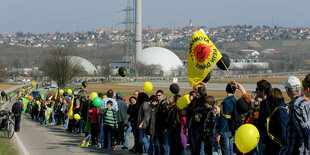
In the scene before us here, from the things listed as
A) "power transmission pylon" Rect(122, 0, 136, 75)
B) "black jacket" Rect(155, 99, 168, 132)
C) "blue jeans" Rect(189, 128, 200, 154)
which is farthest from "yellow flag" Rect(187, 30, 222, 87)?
"power transmission pylon" Rect(122, 0, 136, 75)

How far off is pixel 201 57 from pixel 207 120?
1225mm

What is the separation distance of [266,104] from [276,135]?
1.97 ft

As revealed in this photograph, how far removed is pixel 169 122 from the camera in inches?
454

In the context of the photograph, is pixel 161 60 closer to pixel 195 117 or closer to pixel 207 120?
pixel 195 117

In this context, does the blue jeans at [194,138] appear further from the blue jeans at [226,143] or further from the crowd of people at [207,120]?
the blue jeans at [226,143]

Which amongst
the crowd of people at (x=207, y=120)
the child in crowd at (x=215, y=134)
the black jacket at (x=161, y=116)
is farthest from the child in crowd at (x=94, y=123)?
the child in crowd at (x=215, y=134)

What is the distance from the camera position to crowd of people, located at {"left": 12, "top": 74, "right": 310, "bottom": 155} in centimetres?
584

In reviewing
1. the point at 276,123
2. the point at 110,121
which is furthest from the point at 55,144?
the point at 276,123

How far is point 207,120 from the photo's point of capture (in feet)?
32.4

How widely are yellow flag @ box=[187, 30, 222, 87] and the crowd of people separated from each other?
55 cm

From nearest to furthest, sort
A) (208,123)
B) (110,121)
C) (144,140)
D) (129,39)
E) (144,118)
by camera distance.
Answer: (208,123) → (144,118) → (144,140) → (110,121) → (129,39)

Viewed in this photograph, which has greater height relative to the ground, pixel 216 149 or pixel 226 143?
pixel 226 143

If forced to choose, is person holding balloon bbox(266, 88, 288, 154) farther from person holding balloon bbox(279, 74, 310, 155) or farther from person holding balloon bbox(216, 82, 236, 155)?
person holding balloon bbox(216, 82, 236, 155)

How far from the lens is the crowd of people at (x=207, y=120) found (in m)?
5.84
